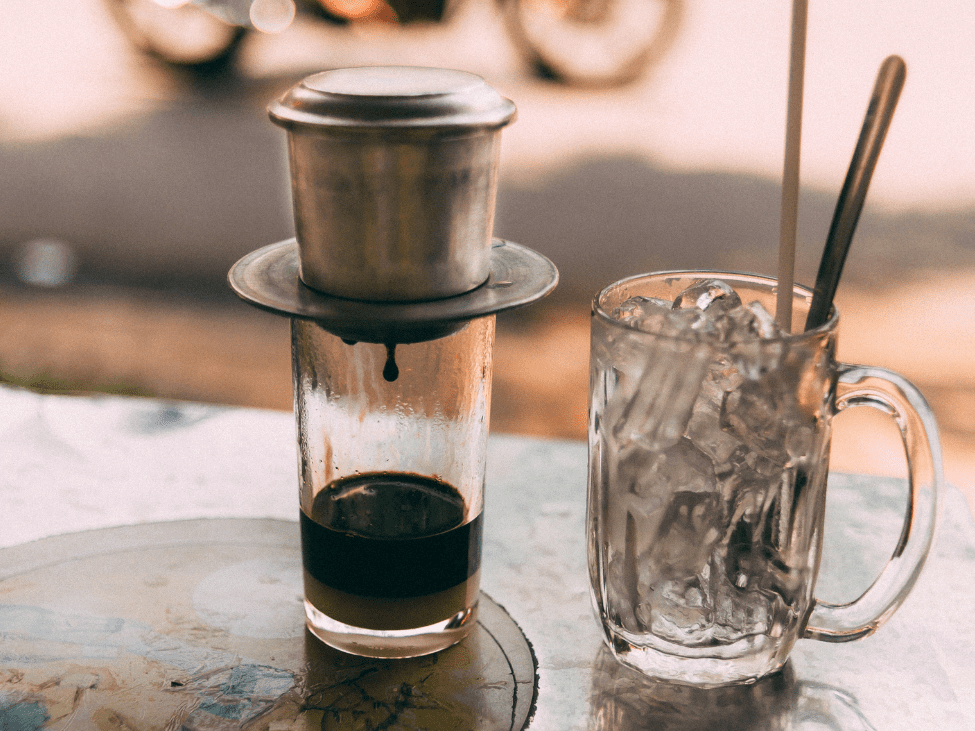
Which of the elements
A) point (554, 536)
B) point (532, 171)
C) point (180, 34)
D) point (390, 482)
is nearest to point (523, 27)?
point (532, 171)

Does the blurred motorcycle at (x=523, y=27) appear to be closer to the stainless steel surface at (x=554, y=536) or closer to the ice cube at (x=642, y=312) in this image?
the stainless steel surface at (x=554, y=536)

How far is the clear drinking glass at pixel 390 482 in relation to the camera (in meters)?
0.55

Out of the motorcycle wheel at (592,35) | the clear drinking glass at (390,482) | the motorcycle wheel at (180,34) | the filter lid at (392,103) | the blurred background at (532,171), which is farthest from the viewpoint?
the motorcycle wheel at (180,34)

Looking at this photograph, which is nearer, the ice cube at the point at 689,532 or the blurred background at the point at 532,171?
the ice cube at the point at 689,532

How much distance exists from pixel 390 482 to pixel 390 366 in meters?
0.08

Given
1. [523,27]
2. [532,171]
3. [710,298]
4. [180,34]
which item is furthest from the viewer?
[180,34]

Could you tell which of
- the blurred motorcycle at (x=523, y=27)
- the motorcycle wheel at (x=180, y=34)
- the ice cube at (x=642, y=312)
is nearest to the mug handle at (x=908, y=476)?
the ice cube at (x=642, y=312)

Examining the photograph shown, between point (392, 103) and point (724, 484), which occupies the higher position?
point (392, 103)

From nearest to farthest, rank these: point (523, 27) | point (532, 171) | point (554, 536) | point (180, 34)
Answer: point (554, 536), point (532, 171), point (523, 27), point (180, 34)

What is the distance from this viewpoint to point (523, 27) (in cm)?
348

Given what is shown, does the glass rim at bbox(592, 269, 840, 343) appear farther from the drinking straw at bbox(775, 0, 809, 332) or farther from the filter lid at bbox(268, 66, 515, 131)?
the filter lid at bbox(268, 66, 515, 131)

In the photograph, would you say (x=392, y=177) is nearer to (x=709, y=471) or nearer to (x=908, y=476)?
(x=709, y=471)

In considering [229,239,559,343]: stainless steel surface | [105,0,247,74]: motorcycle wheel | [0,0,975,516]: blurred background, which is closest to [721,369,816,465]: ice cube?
[229,239,559,343]: stainless steel surface

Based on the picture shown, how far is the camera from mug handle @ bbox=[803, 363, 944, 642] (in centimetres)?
53
